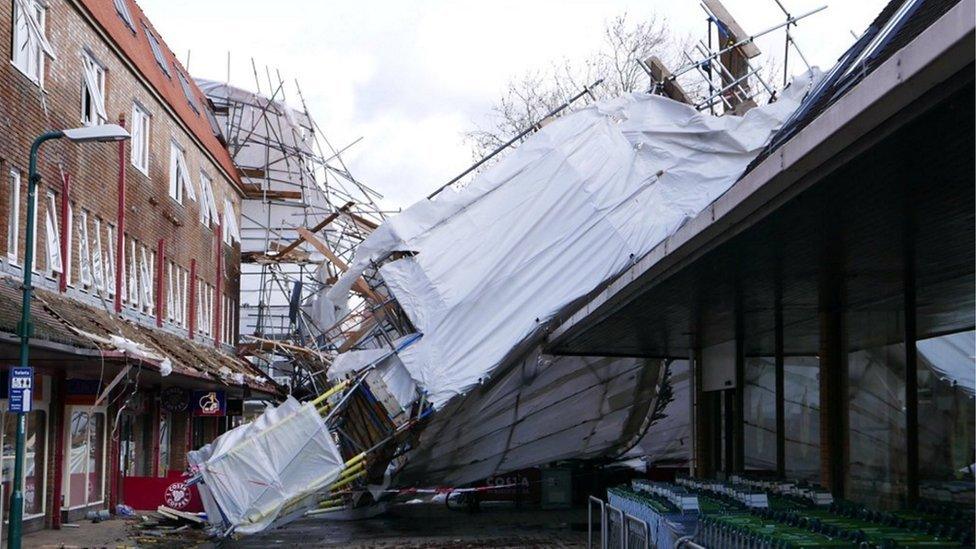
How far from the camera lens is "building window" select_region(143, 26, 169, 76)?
34.1m

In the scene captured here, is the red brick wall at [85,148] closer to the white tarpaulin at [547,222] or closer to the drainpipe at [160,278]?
the drainpipe at [160,278]

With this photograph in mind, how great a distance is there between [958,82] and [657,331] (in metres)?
14.4

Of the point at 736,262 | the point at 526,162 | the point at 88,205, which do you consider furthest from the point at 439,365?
the point at 736,262

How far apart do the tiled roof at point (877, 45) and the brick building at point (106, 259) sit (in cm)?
996

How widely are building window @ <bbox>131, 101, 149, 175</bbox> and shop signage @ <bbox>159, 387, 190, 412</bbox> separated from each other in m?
5.41

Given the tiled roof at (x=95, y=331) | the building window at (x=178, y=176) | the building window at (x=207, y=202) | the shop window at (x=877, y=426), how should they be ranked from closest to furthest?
the shop window at (x=877, y=426), the tiled roof at (x=95, y=331), the building window at (x=178, y=176), the building window at (x=207, y=202)

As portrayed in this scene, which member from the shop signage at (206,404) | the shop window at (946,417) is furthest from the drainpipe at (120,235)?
the shop window at (946,417)

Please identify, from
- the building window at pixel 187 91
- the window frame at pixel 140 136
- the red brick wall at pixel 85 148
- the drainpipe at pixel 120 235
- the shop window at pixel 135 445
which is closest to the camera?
the red brick wall at pixel 85 148

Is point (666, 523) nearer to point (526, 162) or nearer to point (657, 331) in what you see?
point (657, 331)

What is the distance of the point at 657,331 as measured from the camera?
2078 centimetres

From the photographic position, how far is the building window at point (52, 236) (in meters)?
22.1

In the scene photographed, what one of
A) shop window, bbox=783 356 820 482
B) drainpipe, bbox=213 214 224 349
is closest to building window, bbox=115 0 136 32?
drainpipe, bbox=213 214 224 349

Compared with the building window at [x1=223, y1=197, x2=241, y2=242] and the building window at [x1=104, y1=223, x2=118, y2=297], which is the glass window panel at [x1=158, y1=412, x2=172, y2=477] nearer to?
the building window at [x1=104, y1=223, x2=118, y2=297]

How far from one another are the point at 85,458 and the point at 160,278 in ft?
20.1
